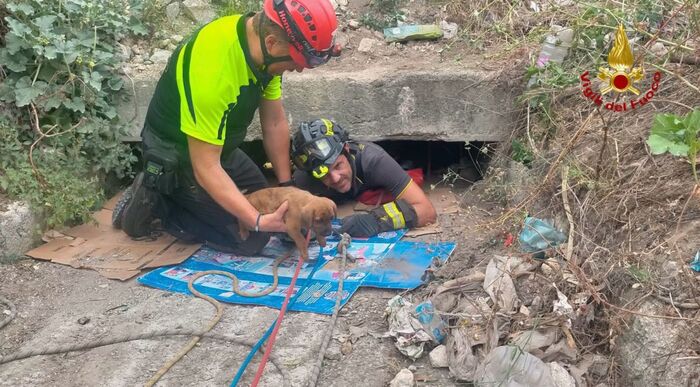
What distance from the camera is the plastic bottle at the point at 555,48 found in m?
4.73

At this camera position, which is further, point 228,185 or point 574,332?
point 228,185

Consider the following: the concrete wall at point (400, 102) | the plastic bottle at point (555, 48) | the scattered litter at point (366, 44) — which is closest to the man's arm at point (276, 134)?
the concrete wall at point (400, 102)

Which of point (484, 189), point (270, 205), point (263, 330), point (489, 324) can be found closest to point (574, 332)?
point (489, 324)

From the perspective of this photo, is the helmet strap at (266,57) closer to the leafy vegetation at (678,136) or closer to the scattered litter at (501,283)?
the scattered litter at (501,283)

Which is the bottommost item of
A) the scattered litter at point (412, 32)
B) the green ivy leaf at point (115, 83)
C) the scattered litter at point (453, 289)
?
the scattered litter at point (453, 289)

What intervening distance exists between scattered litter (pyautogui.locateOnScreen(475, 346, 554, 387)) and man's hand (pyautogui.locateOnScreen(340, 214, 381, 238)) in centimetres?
184

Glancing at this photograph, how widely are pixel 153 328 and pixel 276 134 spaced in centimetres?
148

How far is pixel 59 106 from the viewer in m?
4.88

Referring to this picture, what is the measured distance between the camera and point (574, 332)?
3.13 metres

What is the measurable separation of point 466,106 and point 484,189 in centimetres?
63

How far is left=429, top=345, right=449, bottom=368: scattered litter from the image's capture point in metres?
3.26

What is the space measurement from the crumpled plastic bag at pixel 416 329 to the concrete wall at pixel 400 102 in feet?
6.37

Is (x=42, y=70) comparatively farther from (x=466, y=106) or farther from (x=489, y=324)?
(x=489, y=324)

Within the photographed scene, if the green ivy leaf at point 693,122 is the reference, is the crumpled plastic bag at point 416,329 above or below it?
below
